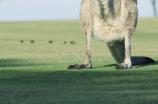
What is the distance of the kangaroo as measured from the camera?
961cm

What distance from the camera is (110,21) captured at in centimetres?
986

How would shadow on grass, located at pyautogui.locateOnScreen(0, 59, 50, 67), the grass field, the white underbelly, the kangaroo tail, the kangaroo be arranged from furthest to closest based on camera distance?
1. shadow on grass, located at pyautogui.locateOnScreen(0, 59, 50, 67)
2. the kangaroo tail
3. the white underbelly
4. the kangaroo
5. the grass field

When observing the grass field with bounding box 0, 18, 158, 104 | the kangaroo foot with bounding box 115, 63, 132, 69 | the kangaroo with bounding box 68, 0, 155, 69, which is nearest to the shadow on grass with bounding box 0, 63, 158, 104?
the grass field with bounding box 0, 18, 158, 104

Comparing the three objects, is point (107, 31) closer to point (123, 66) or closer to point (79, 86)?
point (123, 66)

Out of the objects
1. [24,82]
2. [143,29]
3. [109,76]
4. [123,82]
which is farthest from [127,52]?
[143,29]

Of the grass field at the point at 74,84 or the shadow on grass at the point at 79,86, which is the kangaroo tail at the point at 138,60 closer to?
the grass field at the point at 74,84

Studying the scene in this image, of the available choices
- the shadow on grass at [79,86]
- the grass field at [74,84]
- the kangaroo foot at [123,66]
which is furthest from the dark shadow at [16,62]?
the kangaroo foot at [123,66]

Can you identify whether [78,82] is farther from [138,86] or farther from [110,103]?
[110,103]

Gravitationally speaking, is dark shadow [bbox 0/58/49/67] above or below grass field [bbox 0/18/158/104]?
above

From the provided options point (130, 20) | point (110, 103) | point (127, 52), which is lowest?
point (110, 103)

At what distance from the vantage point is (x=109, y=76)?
8.19m

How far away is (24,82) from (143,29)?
30.5m

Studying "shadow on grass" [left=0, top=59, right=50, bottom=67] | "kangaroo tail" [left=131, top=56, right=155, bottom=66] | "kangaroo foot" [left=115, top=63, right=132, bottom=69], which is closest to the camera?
"kangaroo foot" [left=115, top=63, right=132, bottom=69]

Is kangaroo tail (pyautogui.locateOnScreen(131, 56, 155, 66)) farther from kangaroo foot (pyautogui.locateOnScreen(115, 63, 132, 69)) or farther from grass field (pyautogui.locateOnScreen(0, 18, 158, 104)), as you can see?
kangaroo foot (pyautogui.locateOnScreen(115, 63, 132, 69))
